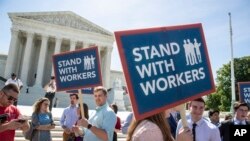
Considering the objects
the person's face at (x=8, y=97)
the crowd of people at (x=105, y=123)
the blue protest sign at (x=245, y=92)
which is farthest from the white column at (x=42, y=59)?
the person's face at (x=8, y=97)

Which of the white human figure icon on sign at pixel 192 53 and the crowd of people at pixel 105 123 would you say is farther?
the white human figure icon on sign at pixel 192 53

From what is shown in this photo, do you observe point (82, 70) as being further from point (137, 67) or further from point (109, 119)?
point (137, 67)

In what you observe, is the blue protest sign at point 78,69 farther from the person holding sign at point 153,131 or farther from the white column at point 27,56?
the white column at point 27,56

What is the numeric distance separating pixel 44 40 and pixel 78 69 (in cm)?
4248

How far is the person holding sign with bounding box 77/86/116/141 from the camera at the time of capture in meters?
4.18

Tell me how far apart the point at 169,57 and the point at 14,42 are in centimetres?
4497

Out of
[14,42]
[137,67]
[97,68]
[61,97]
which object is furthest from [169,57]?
[14,42]

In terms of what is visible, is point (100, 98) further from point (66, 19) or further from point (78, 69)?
point (66, 19)

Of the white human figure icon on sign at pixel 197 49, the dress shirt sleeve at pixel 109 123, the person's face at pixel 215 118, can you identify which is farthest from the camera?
the person's face at pixel 215 118

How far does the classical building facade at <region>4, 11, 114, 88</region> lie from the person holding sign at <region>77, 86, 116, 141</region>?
130 feet

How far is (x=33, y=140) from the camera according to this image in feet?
20.9

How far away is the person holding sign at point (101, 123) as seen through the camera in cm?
418

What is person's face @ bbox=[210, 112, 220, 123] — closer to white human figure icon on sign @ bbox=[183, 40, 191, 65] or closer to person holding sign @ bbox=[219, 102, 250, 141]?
person holding sign @ bbox=[219, 102, 250, 141]

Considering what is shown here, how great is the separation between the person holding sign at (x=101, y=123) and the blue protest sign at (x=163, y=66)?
1.77 meters
